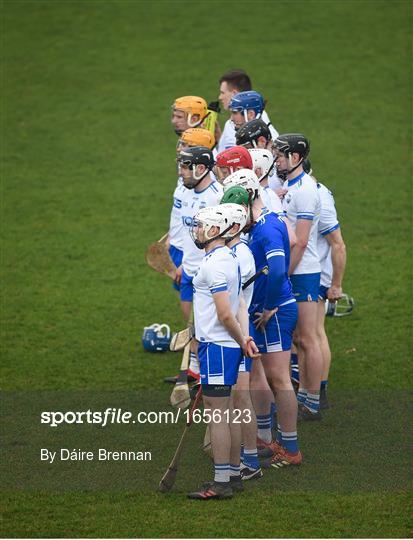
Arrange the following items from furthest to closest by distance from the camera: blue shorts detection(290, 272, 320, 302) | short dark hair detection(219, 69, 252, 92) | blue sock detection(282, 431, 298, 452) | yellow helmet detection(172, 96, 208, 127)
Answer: short dark hair detection(219, 69, 252, 92) → yellow helmet detection(172, 96, 208, 127) → blue shorts detection(290, 272, 320, 302) → blue sock detection(282, 431, 298, 452)

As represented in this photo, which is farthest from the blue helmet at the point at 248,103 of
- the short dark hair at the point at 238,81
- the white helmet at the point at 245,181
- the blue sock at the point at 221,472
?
the blue sock at the point at 221,472

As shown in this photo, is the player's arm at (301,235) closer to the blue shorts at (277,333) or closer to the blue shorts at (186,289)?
→ the blue shorts at (277,333)

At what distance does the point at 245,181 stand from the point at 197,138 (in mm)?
1559

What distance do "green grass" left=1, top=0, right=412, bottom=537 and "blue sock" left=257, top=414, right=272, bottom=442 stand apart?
0.36 meters

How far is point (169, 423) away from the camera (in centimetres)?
891

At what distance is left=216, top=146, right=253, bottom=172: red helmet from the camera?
8125mm

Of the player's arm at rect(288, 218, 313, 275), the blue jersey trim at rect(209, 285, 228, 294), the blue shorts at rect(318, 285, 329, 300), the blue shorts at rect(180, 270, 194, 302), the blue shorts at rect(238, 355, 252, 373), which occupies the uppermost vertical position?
the blue jersey trim at rect(209, 285, 228, 294)

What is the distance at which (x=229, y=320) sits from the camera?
709 cm

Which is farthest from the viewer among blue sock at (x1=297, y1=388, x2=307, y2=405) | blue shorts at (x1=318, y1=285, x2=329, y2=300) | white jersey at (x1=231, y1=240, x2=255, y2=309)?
blue shorts at (x1=318, y1=285, x2=329, y2=300)

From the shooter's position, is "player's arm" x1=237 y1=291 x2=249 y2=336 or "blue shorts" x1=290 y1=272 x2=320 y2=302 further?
"blue shorts" x1=290 y1=272 x2=320 y2=302

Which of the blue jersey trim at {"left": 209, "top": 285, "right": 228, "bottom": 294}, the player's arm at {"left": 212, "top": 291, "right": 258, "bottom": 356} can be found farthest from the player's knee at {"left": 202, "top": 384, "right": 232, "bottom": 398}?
the blue jersey trim at {"left": 209, "top": 285, "right": 228, "bottom": 294}

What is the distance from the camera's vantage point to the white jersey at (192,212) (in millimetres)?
8953

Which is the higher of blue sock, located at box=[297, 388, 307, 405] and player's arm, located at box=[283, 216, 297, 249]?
player's arm, located at box=[283, 216, 297, 249]

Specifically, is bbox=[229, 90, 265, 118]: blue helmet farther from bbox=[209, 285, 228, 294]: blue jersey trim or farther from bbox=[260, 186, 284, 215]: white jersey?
bbox=[209, 285, 228, 294]: blue jersey trim
